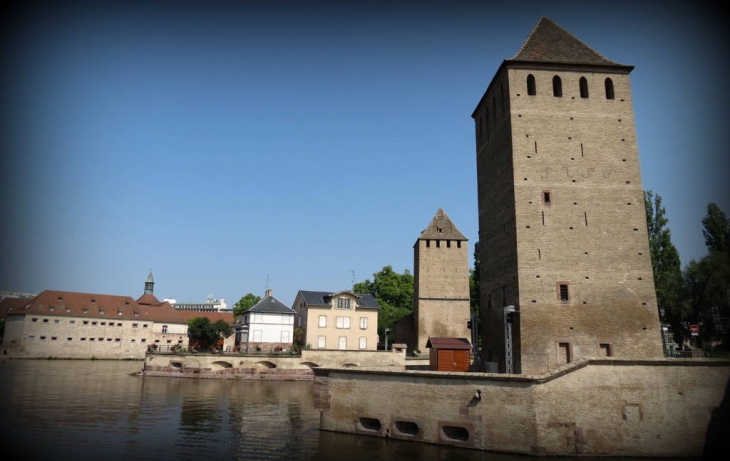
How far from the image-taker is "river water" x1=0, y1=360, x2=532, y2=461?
14562 mm

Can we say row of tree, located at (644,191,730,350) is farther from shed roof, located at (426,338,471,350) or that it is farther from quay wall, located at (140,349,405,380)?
quay wall, located at (140,349,405,380)

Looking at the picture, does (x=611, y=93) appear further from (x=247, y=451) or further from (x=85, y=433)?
(x=85, y=433)

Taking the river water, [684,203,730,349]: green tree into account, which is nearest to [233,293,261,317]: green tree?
the river water

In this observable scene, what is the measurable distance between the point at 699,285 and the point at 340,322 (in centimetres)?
2906

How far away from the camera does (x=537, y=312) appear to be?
71.4 ft

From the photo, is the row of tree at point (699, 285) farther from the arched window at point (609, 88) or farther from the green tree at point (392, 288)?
the green tree at point (392, 288)

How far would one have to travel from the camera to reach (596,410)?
15344 millimetres

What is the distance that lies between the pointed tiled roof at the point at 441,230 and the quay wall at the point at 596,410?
3071 centimetres

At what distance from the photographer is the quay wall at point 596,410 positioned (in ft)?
49.4

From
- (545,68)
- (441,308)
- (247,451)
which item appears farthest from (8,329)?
(545,68)

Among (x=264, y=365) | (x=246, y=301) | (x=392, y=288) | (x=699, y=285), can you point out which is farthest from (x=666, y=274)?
(x=246, y=301)

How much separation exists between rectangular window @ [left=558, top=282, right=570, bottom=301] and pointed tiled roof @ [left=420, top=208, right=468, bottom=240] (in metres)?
24.2

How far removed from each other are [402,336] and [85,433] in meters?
33.9

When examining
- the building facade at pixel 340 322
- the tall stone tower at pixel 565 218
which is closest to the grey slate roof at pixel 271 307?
the building facade at pixel 340 322
